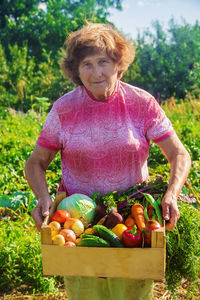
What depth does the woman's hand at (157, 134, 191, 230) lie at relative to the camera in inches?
82.7

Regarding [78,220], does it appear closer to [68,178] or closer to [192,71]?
[68,178]

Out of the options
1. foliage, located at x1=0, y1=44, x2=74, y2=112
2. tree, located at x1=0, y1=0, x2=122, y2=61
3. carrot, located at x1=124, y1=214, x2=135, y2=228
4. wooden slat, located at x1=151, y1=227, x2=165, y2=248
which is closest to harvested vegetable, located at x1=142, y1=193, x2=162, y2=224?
carrot, located at x1=124, y1=214, x2=135, y2=228

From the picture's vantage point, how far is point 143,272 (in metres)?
1.85

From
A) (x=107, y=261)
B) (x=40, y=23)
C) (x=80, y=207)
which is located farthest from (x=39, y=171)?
(x=40, y=23)

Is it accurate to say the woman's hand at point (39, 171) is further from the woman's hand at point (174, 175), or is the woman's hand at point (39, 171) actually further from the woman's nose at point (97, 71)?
the woman's hand at point (174, 175)

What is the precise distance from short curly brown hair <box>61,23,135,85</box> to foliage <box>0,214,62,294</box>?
5.50ft

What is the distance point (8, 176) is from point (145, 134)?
3.35 meters

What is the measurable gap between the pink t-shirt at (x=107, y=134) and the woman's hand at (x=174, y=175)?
8cm

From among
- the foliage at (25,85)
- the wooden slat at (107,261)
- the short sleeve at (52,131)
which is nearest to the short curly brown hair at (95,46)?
the short sleeve at (52,131)

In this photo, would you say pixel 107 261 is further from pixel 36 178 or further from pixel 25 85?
pixel 25 85

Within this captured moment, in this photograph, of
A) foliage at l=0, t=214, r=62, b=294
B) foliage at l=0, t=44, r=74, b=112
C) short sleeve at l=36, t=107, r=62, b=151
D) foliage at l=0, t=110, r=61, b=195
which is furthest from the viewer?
foliage at l=0, t=44, r=74, b=112

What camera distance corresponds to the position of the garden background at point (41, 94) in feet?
11.2

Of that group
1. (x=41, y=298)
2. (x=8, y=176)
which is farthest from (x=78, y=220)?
(x=8, y=176)

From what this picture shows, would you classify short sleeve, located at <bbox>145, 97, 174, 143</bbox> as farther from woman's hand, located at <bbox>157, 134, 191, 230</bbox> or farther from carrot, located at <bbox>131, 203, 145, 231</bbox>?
carrot, located at <bbox>131, 203, 145, 231</bbox>
